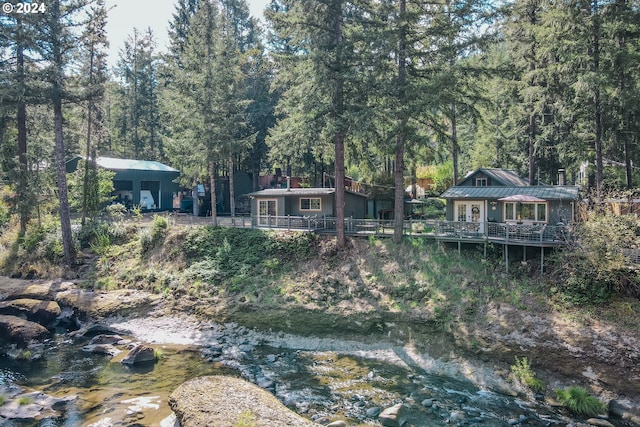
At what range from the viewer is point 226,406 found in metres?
9.28

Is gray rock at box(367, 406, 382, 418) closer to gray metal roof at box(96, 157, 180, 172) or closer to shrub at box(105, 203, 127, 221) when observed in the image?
shrub at box(105, 203, 127, 221)

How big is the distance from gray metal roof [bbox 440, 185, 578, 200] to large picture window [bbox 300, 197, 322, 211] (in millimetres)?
8454

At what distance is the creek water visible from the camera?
37.1 feet

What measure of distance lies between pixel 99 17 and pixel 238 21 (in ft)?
114

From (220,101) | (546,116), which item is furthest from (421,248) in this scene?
(220,101)

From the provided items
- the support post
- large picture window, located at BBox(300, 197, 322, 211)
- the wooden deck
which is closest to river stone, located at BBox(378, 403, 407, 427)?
the support post

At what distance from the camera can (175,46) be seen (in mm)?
45719

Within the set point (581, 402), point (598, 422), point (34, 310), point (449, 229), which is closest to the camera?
point (598, 422)

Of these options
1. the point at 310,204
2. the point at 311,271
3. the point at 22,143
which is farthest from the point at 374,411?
the point at 22,143

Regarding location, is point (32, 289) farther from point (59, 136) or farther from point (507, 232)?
point (507, 232)

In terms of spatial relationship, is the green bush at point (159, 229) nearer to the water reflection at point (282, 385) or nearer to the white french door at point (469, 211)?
the water reflection at point (282, 385)

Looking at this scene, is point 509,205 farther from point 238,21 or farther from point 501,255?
point 238,21

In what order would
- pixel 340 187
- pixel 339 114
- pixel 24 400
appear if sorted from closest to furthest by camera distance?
pixel 24 400
pixel 339 114
pixel 340 187

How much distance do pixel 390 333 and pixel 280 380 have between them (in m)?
5.08
